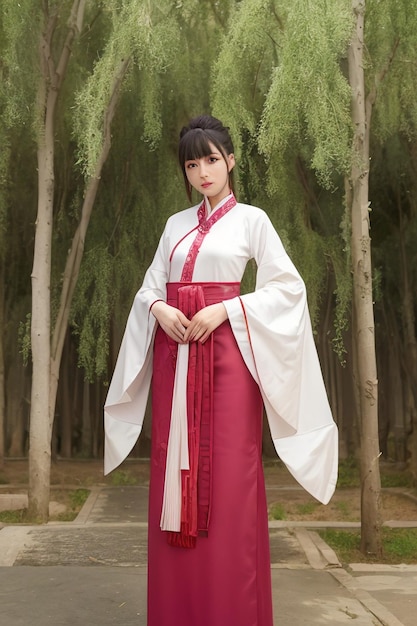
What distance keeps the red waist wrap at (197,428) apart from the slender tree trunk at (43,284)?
4683 mm

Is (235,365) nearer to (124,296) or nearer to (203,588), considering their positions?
(203,588)

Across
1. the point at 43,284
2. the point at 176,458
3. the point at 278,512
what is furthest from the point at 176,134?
the point at 176,458

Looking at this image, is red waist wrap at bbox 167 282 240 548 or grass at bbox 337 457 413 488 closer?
red waist wrap at bbox 167 282 240 548

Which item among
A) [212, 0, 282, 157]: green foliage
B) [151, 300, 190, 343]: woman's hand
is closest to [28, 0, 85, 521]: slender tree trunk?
[212, 0, 282, 157]: green foliage

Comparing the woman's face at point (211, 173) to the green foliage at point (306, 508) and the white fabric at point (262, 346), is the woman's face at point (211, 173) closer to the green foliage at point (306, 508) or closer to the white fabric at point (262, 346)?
the white fabric at point (262, 346)

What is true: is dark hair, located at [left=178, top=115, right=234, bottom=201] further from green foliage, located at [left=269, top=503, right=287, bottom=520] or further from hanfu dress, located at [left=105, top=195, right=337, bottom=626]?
green foliage, located at [left=269, top=503, right=287, bottom=520]

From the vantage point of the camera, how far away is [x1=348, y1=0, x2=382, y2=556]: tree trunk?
238 inches

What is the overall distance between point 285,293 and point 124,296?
6.79 meters

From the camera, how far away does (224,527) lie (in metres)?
2.92

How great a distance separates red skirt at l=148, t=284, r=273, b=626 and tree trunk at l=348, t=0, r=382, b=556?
3.20 metres

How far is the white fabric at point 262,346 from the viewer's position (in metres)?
2.94

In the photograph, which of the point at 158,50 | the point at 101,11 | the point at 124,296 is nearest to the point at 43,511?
the point at 124,296

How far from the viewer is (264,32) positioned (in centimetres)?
690

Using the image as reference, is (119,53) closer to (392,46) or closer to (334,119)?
(334,119)
